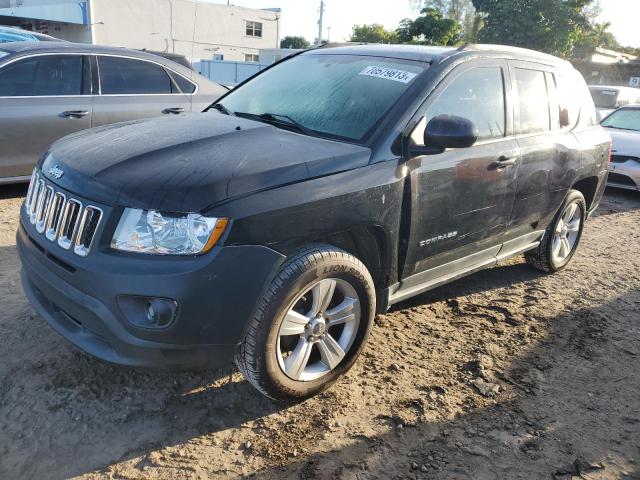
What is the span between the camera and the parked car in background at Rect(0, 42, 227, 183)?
5316 millimetres

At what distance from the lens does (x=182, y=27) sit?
39719mm

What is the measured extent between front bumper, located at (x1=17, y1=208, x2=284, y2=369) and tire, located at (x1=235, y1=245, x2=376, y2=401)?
9cm

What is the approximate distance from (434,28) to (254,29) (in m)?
17.9

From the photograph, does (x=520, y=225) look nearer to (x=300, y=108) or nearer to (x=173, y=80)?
(x=300, y=108)

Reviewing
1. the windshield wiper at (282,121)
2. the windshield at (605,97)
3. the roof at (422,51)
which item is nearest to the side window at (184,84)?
the roof at (422,51)

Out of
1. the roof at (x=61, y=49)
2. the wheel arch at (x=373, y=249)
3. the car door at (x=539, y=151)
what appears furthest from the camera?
the roof at (x=61, y=49)

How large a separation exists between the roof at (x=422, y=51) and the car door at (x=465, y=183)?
10cm

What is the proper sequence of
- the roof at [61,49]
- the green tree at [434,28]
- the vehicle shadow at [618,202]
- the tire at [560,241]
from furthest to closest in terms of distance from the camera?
the green tree at [434,28] < the vehicle shadow at [618,202] < the roof at [61,49] < the tire at [560,241]

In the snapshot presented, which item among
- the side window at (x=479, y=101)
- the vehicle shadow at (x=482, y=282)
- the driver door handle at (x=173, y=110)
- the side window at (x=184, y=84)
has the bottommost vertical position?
the vehicle shadow at (x=482, y=282)

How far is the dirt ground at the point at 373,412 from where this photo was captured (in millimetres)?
2396

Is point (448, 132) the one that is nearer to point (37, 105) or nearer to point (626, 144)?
point (37, 105)

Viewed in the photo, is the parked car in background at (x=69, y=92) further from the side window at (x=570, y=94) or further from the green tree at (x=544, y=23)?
the green tree at (x=544, y=23)

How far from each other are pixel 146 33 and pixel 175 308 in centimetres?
4043

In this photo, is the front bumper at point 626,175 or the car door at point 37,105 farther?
the front bumper at point 626,175
